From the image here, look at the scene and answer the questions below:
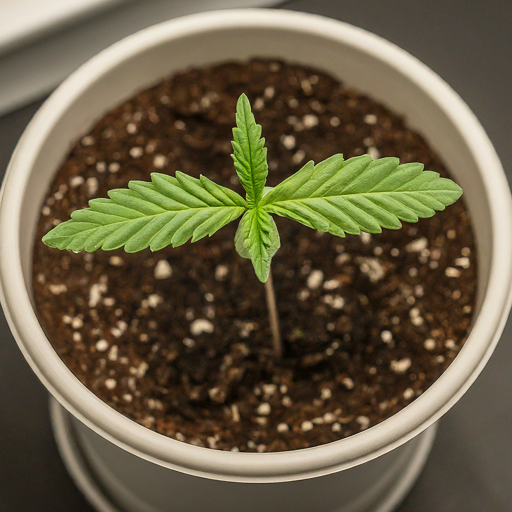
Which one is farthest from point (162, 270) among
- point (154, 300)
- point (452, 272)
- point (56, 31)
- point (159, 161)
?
point (56, 31)

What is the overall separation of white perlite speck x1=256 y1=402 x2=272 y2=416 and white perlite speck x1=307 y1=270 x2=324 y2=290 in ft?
0.54

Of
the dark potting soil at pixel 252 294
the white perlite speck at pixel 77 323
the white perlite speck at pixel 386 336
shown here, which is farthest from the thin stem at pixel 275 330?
the white perlite speck at pixel 77 323

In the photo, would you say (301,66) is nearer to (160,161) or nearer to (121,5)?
(160,161)

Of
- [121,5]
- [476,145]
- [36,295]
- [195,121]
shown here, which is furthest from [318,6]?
[36,295]

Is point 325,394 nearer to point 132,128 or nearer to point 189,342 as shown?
point 189,342

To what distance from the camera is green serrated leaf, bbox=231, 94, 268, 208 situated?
612mm

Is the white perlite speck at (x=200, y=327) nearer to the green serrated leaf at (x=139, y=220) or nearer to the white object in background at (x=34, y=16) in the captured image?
the green serrated leaf at (x=139, y=220)

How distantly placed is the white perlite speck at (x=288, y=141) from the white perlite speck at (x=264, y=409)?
34cm

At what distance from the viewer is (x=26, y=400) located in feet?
3.76

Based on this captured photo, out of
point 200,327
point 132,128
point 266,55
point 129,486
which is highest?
point 266,55

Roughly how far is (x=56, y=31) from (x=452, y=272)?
2.45ft

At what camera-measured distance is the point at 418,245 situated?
0.90 m

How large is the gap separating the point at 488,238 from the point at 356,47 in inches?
10.6

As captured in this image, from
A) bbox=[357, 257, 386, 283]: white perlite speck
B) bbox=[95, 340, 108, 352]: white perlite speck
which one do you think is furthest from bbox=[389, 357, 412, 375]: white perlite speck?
bbox=[95, 340, 108, 352]: white perlite speck
